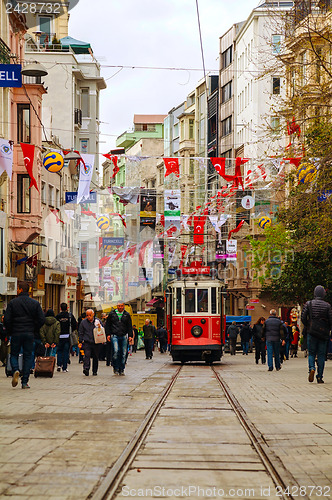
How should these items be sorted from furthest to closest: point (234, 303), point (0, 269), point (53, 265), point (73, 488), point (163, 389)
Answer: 1. point (234, 303)
2. point (53, 265)
3. point (0, 269)
4. point (163, 389)
5. point (73, 488)

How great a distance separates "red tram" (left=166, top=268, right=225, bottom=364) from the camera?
1181 inches

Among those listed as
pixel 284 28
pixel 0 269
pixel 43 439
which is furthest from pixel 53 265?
pixel 43 439

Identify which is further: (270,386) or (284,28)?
(284,28)

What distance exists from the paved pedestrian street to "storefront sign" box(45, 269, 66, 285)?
30667 millimetres

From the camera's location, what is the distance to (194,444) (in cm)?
894

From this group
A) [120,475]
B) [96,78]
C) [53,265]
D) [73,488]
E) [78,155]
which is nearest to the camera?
[73,488]

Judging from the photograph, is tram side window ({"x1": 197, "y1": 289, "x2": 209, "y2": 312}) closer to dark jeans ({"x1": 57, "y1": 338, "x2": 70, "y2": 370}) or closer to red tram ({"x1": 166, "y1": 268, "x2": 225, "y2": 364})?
red tram ({"x1": 166, "y1": 268, "x2": 225, "y2": 364})

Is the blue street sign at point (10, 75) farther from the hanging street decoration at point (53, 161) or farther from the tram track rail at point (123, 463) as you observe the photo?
the hanging street decoration at point (53, 161)

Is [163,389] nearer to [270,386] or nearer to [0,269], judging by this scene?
[270,386]

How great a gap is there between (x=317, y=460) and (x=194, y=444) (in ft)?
4.59

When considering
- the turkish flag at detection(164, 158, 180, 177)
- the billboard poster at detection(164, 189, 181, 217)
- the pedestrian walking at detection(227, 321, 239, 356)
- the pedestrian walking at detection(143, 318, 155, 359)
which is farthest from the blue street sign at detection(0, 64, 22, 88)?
the billboard poster at detection(164, 189, 181, 217)

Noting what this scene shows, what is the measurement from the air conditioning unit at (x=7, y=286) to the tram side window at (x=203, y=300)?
25.2ft

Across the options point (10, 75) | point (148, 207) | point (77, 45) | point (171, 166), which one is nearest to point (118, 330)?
point (10, 75)

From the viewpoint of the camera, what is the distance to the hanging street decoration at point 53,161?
32656mm
